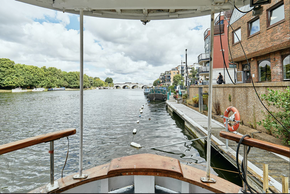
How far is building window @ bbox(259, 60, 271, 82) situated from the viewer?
431 inches

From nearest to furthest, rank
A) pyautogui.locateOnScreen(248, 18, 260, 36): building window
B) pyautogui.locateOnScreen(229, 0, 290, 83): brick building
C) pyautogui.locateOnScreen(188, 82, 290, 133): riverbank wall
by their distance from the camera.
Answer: pyautogui.locateOnScreen(188, 82, 290, 133): riverbank wall
pyautogui.locateOnScreen(229, 0, 290, 83): brick building
pyautogui.locateOnScreen(248, 18, 260, 36): building window

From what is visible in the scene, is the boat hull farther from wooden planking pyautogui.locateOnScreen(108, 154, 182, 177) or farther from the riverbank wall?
wooden planking pyautogui.locateOnScreen(108, 154, 182, 177)

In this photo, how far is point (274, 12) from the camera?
30.6ft

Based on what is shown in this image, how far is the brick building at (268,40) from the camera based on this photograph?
861 centimetres

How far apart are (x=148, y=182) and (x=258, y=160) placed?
363 centimetres

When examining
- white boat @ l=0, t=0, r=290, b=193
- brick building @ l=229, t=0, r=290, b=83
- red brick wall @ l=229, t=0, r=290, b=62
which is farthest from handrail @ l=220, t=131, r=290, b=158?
red brick wall @ l=229, t=0, r=290, b=62

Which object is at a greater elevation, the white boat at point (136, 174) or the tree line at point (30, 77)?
the tree line at point (30, 77)

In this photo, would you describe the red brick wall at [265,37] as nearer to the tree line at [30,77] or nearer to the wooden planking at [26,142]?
the wooden planking at [26,142]

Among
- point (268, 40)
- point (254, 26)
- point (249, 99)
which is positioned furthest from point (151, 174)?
point (254, 26)

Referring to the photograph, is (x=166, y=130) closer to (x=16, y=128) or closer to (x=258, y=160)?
(x=258, y=160)

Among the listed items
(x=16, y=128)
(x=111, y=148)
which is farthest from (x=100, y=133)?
(x=16, y=128)

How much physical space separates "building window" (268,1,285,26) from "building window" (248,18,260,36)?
109 cm

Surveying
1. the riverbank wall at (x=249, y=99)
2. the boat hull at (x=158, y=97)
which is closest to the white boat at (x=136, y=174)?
the riverbank wall at (x=249, y=99)

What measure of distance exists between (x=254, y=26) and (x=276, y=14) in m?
1.93
